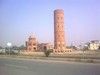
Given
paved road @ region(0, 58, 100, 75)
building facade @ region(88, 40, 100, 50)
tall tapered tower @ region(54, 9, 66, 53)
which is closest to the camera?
building facade @ region(88, 40, 100, 50)

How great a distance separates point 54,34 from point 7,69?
166cm

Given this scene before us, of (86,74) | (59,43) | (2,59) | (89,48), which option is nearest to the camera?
(86,74)

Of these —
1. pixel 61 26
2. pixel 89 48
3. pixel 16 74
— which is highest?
pixel 61 26

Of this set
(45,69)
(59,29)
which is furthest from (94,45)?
(45,69)

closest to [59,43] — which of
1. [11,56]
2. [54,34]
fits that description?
[54,34]

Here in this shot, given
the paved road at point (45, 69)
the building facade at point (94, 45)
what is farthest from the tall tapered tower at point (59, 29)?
the building facade at point (94, 45)

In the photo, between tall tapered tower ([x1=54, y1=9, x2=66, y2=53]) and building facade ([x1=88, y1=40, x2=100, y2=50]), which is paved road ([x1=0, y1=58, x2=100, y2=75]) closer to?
building facade ([x1=88, y1=40, x2=100, y2=50])

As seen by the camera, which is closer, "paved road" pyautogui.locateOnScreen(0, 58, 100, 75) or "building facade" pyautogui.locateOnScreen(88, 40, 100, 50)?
"building facade" pyautogui.locateOnScreen(88, 40, 100, 50)

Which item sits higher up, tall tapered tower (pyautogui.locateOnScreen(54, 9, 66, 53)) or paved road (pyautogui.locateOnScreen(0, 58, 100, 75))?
tall tapered tower (pyautogui.locateOnScreen(54, 9, 66, 53))

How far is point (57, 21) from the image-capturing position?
6613 mm

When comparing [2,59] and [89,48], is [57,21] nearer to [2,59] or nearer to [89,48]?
[89,48]

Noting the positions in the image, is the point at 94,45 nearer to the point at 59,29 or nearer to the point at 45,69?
the point at 59,29

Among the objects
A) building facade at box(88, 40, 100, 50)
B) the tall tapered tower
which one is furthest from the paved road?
the tall tapered tower

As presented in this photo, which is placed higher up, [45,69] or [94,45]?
[94,45]
